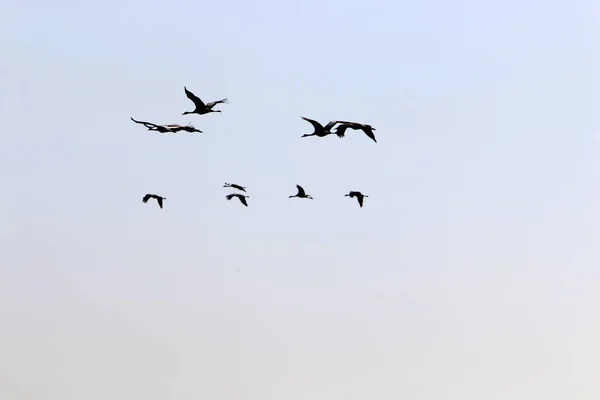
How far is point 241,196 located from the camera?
332 feet

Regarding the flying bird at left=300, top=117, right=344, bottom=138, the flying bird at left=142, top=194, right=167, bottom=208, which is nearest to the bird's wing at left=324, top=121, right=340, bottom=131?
the flying bird at left=300, top=117, right=344, bottom=138

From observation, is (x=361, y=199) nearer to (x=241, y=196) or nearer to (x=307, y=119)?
(x=241, y=196)

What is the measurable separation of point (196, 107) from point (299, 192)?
84.0 ft

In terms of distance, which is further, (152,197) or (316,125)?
(152,197)

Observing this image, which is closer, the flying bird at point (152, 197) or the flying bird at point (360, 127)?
the flying bird at point (360, 127)

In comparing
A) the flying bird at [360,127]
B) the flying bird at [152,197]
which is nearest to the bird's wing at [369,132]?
the flying bird at [360,127]

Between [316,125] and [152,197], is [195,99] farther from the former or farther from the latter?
[152,197]

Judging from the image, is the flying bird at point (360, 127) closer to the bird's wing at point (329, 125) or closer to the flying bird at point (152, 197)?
the bird's wing at point (329, 125)

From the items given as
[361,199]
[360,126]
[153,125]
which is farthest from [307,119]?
[361,199]

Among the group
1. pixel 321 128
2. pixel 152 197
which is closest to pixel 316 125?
pixel 321 128

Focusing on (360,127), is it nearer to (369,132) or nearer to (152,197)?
(369,132)

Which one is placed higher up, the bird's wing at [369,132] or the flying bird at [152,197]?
the flying bird at [152,197]

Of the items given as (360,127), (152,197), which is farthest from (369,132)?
(152,197)

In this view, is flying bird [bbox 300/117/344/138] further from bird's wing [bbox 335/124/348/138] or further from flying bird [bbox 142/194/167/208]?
flying bird [bbox 142/194/167/208]
